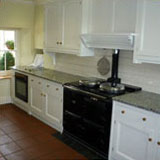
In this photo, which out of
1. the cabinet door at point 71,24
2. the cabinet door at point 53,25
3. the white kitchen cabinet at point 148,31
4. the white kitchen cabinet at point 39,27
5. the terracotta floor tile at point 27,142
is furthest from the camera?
the white kitchen cabinet at point 39,27

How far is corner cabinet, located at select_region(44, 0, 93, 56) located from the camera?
3377 millimetres

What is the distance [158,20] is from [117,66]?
100 cm

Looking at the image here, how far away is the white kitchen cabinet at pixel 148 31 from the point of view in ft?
7.77

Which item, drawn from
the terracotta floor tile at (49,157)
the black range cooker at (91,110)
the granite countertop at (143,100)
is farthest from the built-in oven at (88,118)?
the terracotta floor tile at (49,157)

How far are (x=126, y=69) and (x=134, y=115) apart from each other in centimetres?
99

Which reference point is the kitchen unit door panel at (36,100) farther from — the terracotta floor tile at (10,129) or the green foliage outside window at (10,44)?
the green foliage outside window at (10,44)

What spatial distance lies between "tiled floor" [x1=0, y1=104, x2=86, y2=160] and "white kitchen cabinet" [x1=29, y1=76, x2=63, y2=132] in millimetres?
154

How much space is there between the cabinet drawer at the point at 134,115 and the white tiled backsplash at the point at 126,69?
0.64 meters

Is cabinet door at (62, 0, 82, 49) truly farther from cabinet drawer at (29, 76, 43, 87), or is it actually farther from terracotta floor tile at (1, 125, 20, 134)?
terracotta floor tile at (1, 125, 20, 134)

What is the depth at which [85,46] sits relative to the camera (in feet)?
11.3

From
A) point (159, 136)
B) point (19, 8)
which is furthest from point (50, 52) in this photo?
point (159, 136)

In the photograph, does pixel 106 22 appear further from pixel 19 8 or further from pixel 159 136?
pixel 19 8

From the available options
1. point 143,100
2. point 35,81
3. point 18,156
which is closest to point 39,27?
point 35,81

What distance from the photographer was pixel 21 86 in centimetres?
446
